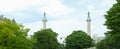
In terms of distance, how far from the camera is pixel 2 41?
55656 mm

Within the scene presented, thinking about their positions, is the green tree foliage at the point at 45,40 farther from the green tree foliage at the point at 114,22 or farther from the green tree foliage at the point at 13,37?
the green tree foliage at the point at 114,22

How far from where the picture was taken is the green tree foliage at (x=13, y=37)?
55531 mm

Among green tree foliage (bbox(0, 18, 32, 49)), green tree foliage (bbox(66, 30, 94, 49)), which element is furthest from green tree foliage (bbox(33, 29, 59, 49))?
green tree foliage (bbox(0, 18, 32, 49))

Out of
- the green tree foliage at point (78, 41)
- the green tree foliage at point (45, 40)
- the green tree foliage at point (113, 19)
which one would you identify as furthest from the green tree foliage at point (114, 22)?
the green tree foliage at point (78, 41)

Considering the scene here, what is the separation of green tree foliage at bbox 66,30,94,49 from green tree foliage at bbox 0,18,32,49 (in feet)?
156

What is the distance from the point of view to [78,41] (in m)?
108

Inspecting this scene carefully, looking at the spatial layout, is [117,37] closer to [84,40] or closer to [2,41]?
[2,41]

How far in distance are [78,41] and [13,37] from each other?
2080 inches

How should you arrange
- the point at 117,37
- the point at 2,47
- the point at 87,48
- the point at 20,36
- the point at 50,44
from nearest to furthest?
1. the point at 117,37
2. the point at 2,47
3. the point at 20,36
4. the point at 50,44
5. the point at 87,48

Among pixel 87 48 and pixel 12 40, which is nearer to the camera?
pixel 12 40

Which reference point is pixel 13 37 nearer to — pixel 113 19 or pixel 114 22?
pixel 113 19

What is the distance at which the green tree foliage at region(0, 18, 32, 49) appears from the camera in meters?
55.5

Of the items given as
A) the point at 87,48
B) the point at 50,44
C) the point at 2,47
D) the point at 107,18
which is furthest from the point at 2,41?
the point at 87,48

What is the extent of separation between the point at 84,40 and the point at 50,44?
1184 centimetres
